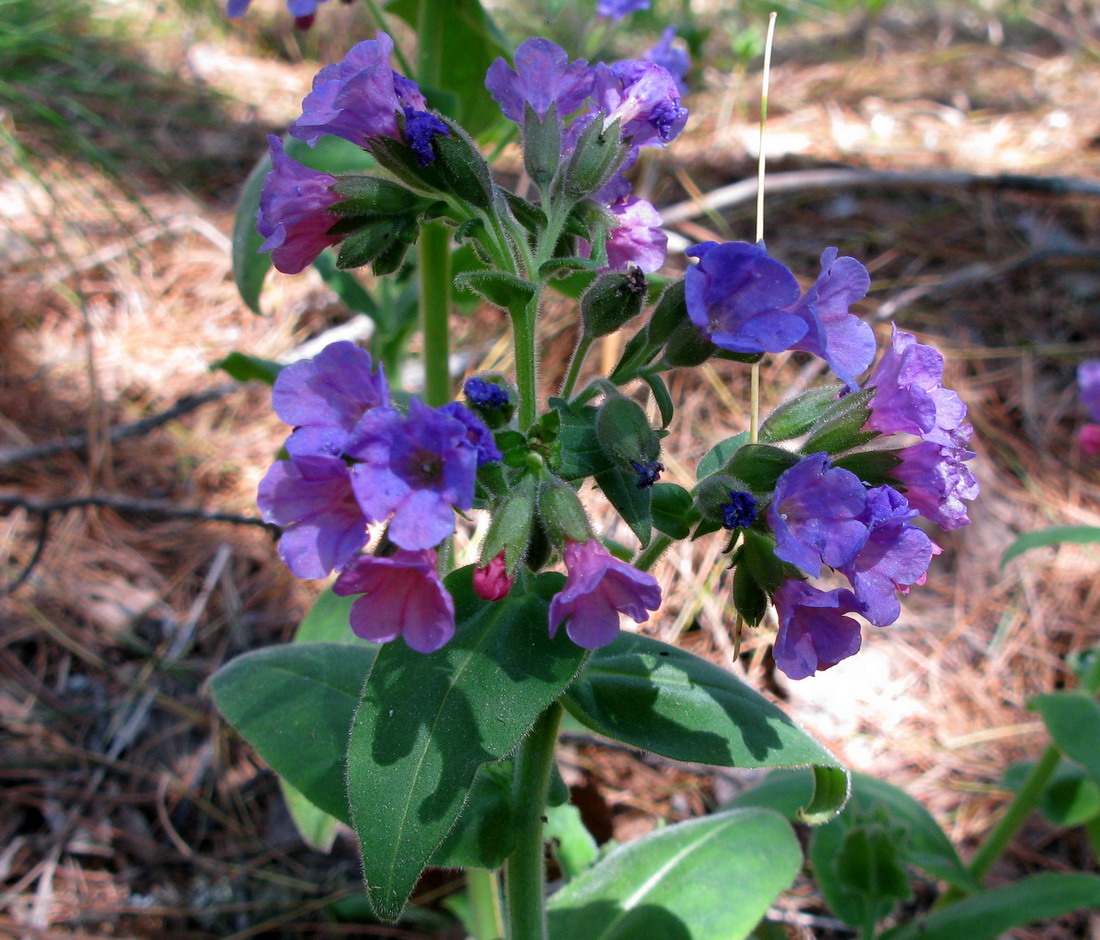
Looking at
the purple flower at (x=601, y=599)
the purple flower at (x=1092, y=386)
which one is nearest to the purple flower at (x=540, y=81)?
the purple flower at (x=601, y=599)

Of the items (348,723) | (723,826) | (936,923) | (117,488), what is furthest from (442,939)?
(117,488)

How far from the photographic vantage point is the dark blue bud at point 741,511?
1217 mm

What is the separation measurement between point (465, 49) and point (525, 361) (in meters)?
1.33

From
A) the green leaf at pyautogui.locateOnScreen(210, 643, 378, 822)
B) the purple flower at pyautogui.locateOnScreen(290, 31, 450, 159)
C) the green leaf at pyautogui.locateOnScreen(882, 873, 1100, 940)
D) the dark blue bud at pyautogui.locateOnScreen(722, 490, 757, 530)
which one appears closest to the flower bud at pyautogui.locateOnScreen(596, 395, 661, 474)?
the dark blue bud at pyautogui.locateOnScreen(722, 490, 757, 530)

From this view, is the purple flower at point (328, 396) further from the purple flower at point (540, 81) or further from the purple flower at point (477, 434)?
the purple flower at point (540, 81)

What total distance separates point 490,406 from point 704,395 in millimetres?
2232

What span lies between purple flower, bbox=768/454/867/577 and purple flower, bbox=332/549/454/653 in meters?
0.44

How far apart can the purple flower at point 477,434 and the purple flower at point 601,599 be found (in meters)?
0.19

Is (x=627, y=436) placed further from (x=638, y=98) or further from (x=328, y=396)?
(x=638, y=98)

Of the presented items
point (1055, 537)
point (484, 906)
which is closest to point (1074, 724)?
point (1055, 537)

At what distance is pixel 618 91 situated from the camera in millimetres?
1516

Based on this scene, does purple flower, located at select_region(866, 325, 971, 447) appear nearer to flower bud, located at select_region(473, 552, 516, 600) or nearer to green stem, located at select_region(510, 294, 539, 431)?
green stem, located at select_region(510, 294, 539, 431)

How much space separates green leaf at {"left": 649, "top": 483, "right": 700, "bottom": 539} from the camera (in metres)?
1.36

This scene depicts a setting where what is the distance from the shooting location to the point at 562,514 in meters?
1.23
